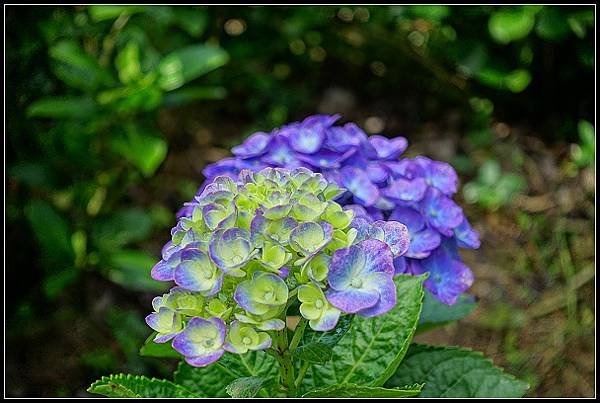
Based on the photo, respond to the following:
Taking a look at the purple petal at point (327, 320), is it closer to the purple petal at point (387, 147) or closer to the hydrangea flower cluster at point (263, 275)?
the hydrangea flower cluster at point (263, 275)

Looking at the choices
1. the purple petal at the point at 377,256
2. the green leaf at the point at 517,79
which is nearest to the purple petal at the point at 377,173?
the purple petal at the point at 377,256

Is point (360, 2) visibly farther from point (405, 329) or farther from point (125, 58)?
point (405, 329)

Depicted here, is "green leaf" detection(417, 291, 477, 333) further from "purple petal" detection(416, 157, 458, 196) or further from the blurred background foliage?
the blurred background foliage

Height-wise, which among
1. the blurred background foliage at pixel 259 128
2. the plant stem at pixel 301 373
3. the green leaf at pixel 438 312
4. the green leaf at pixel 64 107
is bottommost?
the blurred background foliage at pixel 259 128

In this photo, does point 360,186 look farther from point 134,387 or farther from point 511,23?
point 511,23

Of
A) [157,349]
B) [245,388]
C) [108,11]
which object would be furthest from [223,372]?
[108,11]

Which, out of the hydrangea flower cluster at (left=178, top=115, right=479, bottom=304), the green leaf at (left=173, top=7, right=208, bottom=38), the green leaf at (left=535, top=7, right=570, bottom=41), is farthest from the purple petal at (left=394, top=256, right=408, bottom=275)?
the green leaf at (left=535, top=7, right=570, bottom=41)
